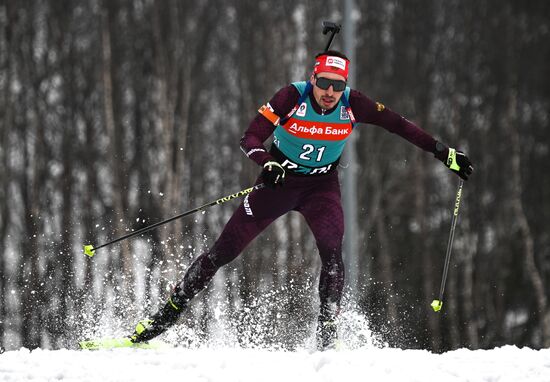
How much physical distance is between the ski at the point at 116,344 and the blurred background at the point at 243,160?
5.66m

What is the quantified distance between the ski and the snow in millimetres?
624

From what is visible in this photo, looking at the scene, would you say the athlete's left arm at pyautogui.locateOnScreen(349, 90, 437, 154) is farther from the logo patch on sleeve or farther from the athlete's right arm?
the athlete's right arm

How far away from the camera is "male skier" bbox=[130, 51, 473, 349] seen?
5820 mm

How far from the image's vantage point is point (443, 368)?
4887 millimetres

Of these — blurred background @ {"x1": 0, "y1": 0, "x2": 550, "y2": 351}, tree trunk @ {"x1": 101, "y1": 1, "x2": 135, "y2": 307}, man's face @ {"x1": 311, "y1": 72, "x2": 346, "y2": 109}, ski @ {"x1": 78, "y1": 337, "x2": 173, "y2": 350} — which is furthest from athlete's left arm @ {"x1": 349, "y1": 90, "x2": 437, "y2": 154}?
tree trunk @ {"x1": 101, "y1": 1, "x2": 135, "y2": 307}

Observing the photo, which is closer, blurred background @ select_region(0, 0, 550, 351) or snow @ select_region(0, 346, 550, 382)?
snow @ select_region(0, 346, 550, 382)

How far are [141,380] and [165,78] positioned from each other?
9.73 m

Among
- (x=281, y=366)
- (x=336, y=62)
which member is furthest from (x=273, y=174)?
(x=281, y=366)

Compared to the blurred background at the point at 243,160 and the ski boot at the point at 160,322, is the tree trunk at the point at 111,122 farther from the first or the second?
the ski boot at the point at 160,322

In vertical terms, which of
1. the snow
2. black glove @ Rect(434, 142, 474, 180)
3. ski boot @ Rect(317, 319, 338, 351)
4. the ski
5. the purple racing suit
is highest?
black glove @ Rect(434, 142, 474, 180)

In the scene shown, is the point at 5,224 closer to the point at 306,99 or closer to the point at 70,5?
the point at 70,5

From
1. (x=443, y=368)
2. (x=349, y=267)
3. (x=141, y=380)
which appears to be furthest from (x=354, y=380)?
(x=349, y=267)

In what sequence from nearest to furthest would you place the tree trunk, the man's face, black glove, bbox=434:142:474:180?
the man's face < black glove, bbox=434:142:474:180 < the tree trunk

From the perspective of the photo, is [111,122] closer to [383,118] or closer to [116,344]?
[116,344]
